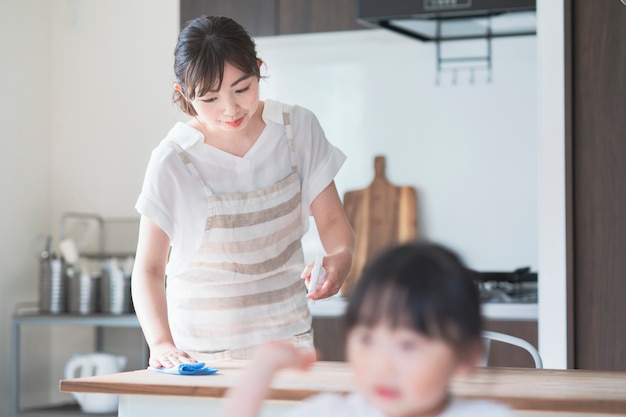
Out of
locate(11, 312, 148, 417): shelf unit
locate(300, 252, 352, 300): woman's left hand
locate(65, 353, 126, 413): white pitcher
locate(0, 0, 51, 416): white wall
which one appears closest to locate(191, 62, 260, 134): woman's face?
locate(300, 252, 352, 300): woman's left hand

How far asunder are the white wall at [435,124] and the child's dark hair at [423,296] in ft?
10.2

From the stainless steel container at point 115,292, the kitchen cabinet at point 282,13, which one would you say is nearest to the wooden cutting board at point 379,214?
the kitchen cabinet at point 282,13

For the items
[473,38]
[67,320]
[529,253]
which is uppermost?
[473,38]

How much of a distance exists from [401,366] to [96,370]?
3.37 meters

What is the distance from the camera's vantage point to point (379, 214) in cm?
408

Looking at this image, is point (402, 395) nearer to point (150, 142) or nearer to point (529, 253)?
point (529, 253)

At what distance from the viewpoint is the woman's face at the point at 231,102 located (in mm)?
1864

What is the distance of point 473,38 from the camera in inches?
158

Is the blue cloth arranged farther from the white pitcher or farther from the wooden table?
the white pitcher

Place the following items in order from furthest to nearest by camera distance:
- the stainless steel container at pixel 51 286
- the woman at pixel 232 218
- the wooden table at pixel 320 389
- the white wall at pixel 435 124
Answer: the stainless steel container at pixel 51 286 → the white wall at pixel 435 124 → the woman at pixel 232 218 → the wooden table at pixel 320 389

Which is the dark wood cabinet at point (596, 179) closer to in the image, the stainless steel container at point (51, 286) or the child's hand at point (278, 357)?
the child's hand at point (278, 357)

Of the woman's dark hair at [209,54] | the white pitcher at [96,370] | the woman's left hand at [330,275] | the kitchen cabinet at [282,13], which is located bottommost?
the white pitcher at [96,370]

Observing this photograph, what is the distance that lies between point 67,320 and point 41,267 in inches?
12.2

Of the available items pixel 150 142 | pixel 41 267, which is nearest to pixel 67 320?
pixel 41 267
